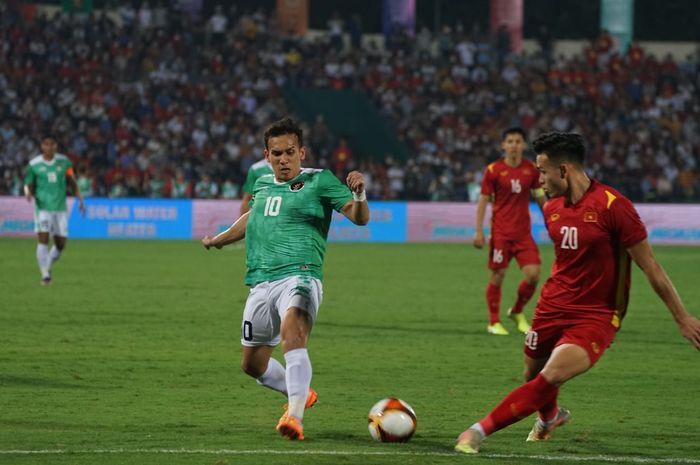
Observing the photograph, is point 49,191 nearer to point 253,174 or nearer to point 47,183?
point 47,183

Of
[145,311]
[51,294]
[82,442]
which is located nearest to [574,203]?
[82,442]

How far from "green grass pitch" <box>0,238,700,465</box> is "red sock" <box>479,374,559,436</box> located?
8.2 inches

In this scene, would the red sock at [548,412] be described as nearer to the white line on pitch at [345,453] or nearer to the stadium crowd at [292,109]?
the white line on pitch at [345,453]

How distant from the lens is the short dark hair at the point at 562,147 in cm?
701

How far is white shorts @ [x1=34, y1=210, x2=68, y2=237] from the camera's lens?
66.8 feet

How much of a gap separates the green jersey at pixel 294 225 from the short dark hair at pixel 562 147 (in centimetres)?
133

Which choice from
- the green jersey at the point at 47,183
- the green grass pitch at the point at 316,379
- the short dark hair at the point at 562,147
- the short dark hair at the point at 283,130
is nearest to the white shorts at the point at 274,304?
the green grass pitch at the point at 316,379

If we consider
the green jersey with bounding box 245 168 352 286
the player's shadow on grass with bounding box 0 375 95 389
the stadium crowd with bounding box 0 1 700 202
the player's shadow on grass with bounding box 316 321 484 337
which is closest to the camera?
the green jersey with bounding box 245 168 352 286

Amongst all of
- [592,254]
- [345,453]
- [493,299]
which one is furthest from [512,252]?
[345,453]

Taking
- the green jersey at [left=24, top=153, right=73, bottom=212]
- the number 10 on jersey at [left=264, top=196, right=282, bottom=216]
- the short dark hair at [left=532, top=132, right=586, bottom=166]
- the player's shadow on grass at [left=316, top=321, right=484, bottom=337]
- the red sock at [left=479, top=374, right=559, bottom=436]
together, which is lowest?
the player's shadow on grass at [left=316, top=321, right=484, bottom=337]

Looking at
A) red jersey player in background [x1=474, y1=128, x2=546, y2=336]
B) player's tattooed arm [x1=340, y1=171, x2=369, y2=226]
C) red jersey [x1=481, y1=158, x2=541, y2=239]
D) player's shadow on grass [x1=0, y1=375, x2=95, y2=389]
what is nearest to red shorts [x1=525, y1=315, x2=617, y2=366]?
player's tattooed arm [x1=340, y1=171, x2=369, y2=226]

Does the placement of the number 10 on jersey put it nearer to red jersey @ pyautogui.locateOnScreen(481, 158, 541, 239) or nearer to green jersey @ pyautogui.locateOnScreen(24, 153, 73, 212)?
red jersey @ pyautogui.locateOnScreen(481, 158, 541, 239)

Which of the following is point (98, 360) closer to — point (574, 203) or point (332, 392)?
point (332, 392)

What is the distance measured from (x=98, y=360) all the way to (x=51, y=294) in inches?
272
